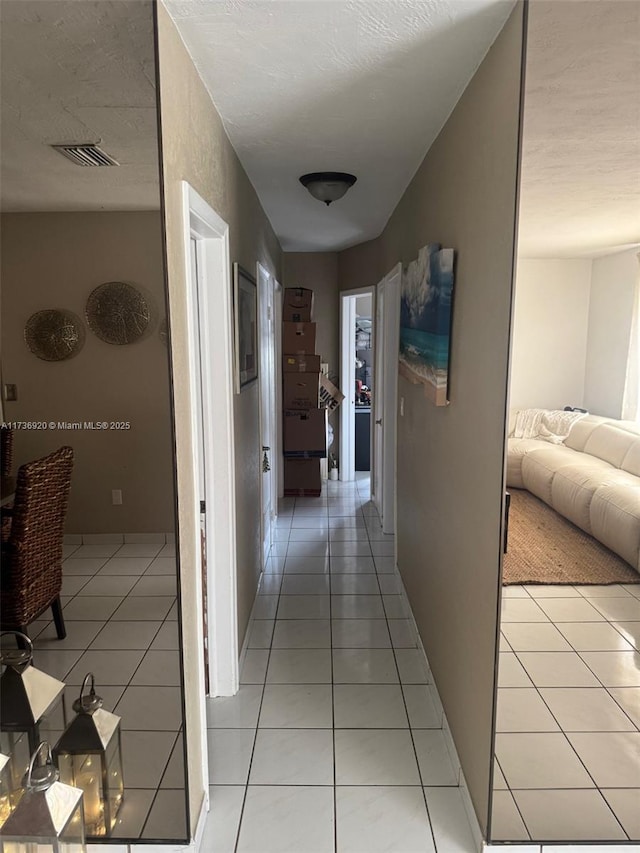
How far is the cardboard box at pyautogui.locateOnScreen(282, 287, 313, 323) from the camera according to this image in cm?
550

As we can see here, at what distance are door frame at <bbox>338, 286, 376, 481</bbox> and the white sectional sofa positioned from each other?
4.43 m

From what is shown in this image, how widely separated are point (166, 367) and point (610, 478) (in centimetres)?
117

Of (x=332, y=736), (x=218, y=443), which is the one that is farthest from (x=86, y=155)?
(x=332, y=736)

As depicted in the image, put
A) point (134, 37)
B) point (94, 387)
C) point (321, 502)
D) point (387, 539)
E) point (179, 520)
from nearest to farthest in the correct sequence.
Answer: point (134, 37), point (94, 387), point (179, 520), point (387, 539), point (321, 502)

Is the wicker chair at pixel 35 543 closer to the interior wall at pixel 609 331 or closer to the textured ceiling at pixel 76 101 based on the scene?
the textured ceiling at pixel 76 101

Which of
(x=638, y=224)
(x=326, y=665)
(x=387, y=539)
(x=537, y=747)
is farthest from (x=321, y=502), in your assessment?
(x=638, y=224)

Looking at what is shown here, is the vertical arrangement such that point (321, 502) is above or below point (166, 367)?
below

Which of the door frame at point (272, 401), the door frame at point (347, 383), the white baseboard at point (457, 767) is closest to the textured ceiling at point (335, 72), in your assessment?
the door frame at point (272, 401)

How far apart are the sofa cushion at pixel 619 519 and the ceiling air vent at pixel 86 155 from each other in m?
1.47

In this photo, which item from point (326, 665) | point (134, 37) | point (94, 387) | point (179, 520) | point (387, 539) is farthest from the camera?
point (387, 539)

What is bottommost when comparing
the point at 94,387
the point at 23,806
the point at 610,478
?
the point at 23,806

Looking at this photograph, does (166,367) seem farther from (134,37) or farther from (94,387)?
(134,37)

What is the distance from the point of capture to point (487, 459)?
1.71 meters

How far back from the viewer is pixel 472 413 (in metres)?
1.88
